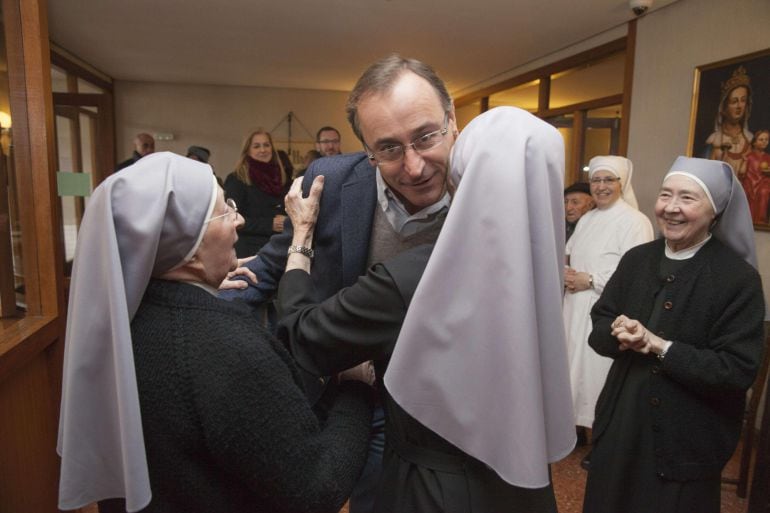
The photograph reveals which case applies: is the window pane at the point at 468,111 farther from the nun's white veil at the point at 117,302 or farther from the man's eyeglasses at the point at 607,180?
the nun's white veil at the point at 117,302

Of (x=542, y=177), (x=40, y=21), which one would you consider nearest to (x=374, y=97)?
(x=542, y=177)

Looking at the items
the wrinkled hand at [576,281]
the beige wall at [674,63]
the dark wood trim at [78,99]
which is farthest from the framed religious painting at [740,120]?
the dark wood trim at [78,99]

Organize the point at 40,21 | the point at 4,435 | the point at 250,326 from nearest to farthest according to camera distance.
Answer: the point at 250,326 < the point at 4,435 < the point at 40,21

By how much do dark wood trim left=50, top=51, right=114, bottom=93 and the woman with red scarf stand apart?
12.4 ft

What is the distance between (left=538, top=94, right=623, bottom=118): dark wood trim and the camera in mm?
5160

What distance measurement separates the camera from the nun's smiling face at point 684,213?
1.85 metres

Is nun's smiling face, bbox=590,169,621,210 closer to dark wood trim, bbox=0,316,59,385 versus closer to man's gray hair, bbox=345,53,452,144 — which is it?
man's gray hair, bbox=345,53,452,144

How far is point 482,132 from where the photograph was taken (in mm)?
890

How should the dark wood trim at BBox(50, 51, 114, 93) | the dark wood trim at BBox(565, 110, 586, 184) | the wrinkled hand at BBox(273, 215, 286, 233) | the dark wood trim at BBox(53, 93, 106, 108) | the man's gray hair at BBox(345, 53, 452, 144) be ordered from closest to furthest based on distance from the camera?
the man's gray hair at BBox(345, 53, 452, 144) → the wrinkled hand at BBox(273, 215, 286, 233) → the dark wood trim at BBox(565, 110, 586, 184) → the dark wood trim at BBox(53, 93, 106, 108) → the dark wood trim at BBox(50, 51, 114, 93)

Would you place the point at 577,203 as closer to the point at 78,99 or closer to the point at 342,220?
the point at 342,220

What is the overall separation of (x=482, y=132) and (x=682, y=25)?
14.0ft

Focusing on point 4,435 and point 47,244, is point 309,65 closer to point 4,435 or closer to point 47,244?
point 47,244

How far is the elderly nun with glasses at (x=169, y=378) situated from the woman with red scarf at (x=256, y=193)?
2973 mm

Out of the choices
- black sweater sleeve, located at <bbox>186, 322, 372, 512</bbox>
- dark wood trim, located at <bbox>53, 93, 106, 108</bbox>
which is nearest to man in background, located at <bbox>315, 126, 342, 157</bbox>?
dark wood trim, located at <bbox>53, 93, 106, 108</bbox>
